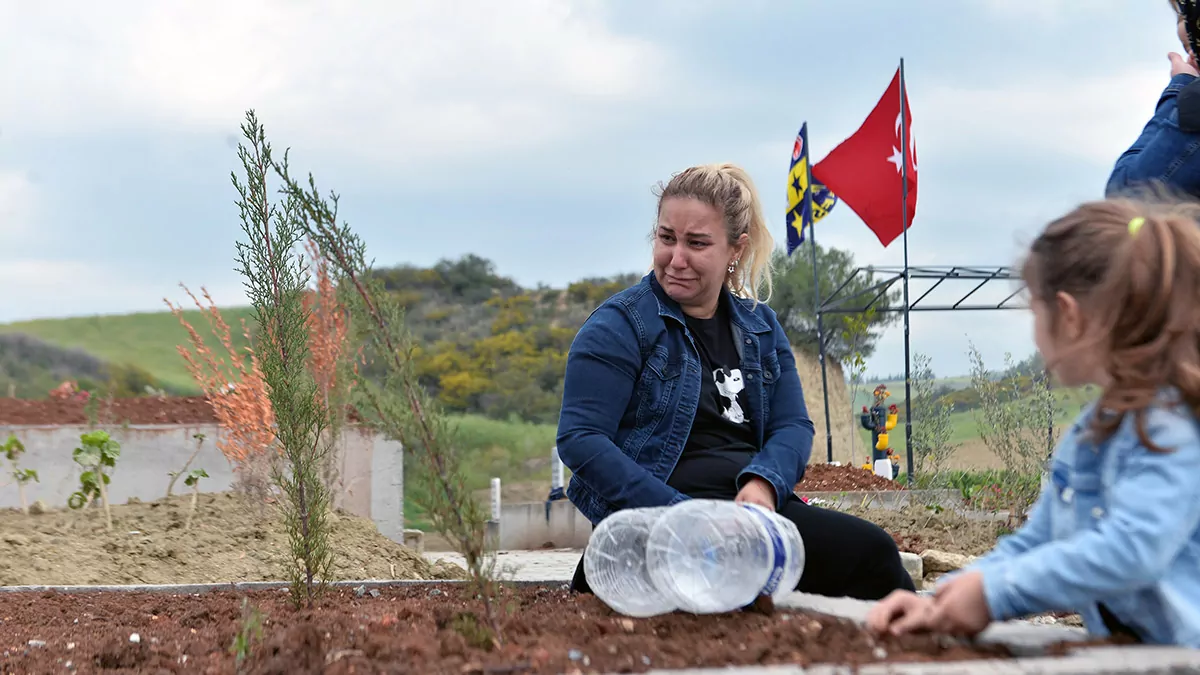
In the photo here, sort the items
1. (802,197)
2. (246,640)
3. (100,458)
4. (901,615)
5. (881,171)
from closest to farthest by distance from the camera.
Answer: (901,615) → (246,640) → (100,458) → (881,171) → (802,197)

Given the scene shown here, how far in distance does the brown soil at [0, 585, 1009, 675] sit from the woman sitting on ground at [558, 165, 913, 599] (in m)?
0.49

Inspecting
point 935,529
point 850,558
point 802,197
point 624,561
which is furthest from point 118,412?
point 850,558

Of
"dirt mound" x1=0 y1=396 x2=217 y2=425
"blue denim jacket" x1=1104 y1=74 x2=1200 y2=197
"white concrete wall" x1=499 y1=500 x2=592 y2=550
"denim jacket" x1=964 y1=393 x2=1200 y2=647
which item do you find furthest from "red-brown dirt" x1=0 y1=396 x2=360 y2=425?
"denim jacket" x1=964 y1=393 x2=1200 y2=647

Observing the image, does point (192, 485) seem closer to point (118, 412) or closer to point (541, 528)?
point (118, 412)

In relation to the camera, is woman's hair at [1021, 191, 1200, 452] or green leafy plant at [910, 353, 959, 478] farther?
green leafy plant at [910, 353, 959, 478]

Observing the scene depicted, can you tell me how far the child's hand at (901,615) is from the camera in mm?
2170

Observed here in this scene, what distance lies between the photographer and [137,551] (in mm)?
6840

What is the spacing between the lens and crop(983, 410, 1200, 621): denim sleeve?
1.90 m

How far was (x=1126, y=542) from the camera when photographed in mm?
1904

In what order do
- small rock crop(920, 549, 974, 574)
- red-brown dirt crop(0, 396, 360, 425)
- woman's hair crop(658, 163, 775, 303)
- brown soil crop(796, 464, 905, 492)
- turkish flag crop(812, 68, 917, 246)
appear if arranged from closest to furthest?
1. woman's hair crop(658, 163, 775, 303)
2. small rock crop(920, 549, 974, 574)
3. brown soil crop(796, 464, 905, 492)
4. red-brown dirt crop(0, 396, 360, 425)
5. turkish flag crop(812, 68, 917, 246)

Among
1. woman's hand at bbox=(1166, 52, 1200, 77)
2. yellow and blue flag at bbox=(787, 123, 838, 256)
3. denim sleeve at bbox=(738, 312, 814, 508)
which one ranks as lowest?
denim sleeve at bbox=(738, 312, 814, 508)

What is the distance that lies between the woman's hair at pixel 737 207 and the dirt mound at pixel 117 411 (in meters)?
9.40

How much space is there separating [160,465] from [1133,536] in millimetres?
11686

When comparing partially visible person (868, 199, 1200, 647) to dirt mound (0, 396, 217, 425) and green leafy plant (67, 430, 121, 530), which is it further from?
dirt mound (0, 396, 217, 425)
